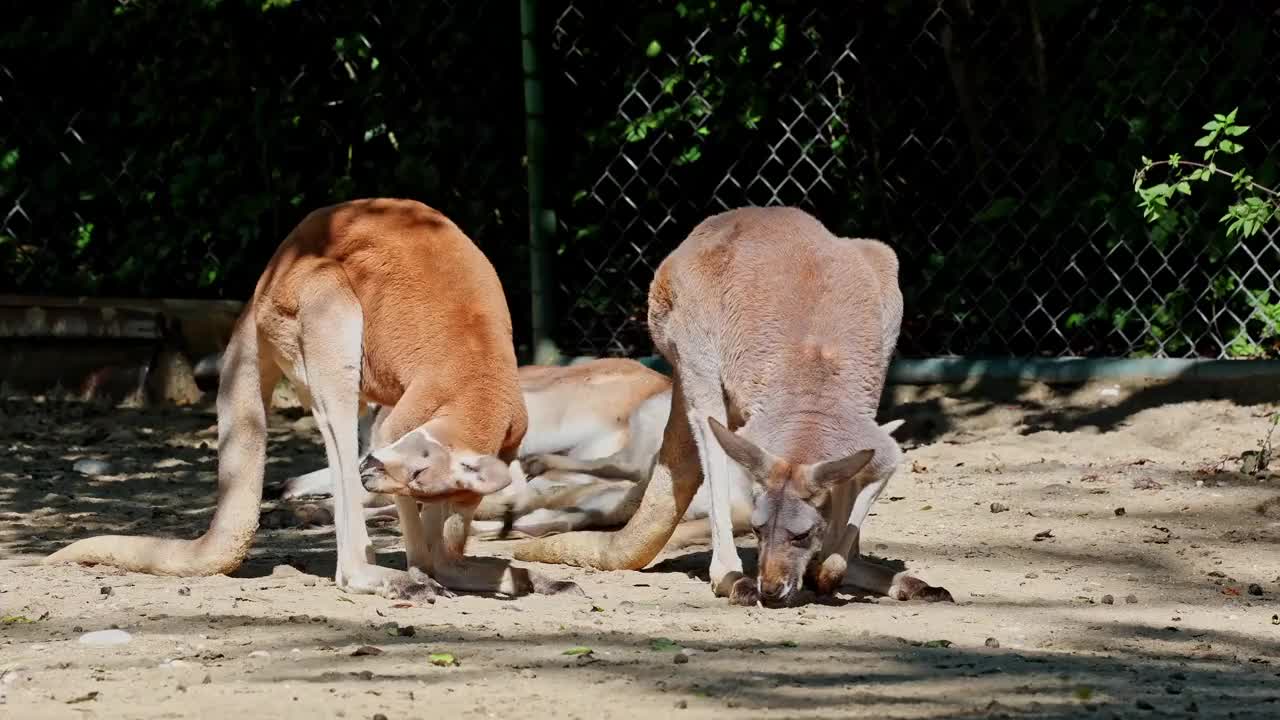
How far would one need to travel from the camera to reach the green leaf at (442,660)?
388 cm

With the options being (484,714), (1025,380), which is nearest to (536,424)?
(1025,380)

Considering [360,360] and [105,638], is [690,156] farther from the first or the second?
[105,638]

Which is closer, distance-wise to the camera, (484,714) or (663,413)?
(484,714)

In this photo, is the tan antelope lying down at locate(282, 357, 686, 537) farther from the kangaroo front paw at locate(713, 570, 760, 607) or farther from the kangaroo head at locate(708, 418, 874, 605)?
the kangaroo head at locate(708, 418, 874, 605)

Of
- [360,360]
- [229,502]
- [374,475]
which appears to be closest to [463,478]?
[374,475]

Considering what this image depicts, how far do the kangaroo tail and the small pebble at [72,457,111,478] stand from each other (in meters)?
1.90

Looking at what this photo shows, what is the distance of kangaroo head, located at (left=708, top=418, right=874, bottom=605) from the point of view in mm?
4621

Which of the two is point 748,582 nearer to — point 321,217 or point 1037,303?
point 321,217

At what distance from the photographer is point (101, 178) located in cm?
881

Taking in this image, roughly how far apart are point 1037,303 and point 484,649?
438 centimetres

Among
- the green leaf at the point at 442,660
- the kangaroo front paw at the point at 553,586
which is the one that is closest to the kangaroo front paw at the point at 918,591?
the kangaroo front paw at the point at 553,586

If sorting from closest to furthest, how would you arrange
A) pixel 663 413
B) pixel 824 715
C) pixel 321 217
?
Answer: 1. pixel 824 715
2. pixel 321 217
3. pixel 663 413

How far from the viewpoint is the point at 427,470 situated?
4.45 metres

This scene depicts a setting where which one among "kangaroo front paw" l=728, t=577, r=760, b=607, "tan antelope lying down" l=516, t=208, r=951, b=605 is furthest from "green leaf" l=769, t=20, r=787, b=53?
"kangaroo front paw" l=728, t=577, r=760, b=607
